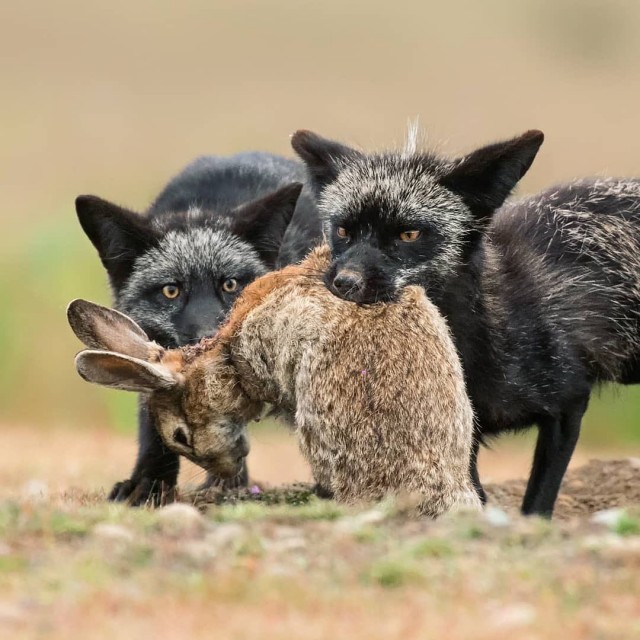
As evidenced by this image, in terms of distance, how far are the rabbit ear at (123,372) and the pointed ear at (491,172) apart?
7.00 feet

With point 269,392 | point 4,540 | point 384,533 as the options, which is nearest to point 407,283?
point 269,392

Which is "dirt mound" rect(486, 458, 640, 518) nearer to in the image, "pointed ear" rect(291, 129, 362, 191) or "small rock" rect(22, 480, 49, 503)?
"pointed ear" rect(291, 129, 362, 191)

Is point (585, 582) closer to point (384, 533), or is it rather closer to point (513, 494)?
point (384, 533)

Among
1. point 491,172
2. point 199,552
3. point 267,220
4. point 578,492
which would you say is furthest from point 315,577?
point 578,492

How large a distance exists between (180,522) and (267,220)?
12.0ft

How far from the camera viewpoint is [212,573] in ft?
14.1

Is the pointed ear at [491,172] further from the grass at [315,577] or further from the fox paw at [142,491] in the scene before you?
the fox paw at [142,491]

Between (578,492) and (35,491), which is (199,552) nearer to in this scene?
(35,491)

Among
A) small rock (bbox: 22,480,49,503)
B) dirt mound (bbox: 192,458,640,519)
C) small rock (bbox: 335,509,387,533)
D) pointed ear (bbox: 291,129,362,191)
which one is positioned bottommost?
small rock (bbox: 22,480,49,503)

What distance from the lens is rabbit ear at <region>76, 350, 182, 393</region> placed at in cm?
607

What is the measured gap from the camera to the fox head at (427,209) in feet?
23.0

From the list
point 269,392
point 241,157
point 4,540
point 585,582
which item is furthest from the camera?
point 241,157

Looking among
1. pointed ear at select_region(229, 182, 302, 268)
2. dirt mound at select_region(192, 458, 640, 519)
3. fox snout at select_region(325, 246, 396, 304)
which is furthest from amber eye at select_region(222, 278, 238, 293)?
fox snout at select_region(325, 246, 396, 304)

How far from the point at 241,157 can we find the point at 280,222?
6.44ft
